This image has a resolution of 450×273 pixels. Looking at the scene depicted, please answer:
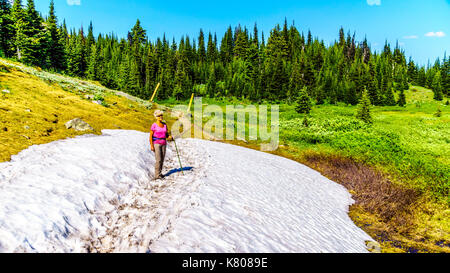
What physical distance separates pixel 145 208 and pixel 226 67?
8781 centimetres

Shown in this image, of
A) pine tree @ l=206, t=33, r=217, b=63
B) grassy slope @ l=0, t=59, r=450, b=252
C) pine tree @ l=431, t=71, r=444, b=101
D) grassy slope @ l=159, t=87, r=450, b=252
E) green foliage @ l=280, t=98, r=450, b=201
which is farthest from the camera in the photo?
pine tree @ l=206, t=33, r=217, b=63

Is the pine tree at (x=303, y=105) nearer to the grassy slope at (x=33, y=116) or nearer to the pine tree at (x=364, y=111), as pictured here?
the pine tree at (x=364, y=111)

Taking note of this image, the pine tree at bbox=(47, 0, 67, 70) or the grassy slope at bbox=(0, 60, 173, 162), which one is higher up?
the pine tree at bbox=(47, 0, 67, 70)

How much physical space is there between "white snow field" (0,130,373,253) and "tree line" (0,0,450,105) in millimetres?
46660

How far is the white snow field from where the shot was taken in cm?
465

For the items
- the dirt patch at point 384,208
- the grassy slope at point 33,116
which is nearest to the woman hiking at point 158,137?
the grassy slope at point 33,116

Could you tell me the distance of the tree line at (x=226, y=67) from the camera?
49.1m

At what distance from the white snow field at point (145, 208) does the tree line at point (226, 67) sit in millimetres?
46660

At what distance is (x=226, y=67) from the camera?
293 ft

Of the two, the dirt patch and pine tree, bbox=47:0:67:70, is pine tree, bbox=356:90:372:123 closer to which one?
the dirt patch

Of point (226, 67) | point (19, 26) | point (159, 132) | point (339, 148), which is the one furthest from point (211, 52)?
point (159, 132)

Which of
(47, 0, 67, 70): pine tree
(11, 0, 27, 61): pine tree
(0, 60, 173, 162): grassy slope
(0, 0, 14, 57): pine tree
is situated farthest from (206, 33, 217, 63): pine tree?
(0, 60, 173, 162): grassy slope

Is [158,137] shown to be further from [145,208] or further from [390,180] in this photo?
[390,180]

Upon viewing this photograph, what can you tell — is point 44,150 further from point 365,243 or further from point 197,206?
point 365,243
